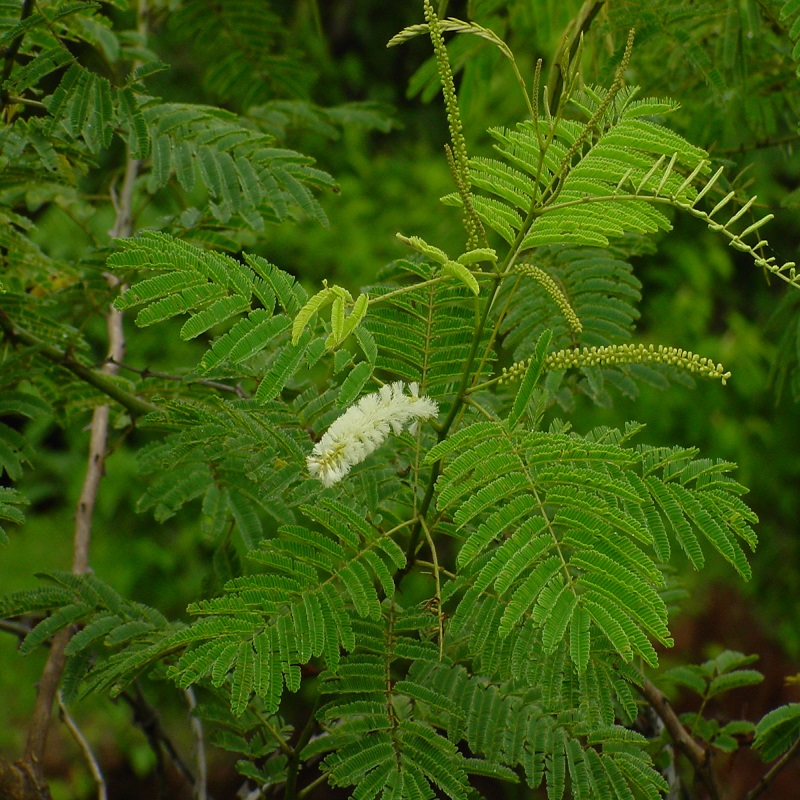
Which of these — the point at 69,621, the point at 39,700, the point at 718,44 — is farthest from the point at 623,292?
the point at 39,700

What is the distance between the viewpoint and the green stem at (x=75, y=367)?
1603mm

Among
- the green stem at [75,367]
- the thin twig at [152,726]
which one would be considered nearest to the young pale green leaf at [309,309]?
the green stem at [75,367]

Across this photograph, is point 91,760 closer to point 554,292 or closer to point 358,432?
point 358,432

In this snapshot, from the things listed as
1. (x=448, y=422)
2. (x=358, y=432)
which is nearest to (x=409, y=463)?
(x=448, y=422)

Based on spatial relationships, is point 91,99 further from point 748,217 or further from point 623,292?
point 748,217

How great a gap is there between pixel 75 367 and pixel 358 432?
0.76 metres

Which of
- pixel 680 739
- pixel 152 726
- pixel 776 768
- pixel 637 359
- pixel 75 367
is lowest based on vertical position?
pixel 152 726

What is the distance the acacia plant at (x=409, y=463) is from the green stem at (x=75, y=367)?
10mm

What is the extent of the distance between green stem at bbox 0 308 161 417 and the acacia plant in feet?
0.03

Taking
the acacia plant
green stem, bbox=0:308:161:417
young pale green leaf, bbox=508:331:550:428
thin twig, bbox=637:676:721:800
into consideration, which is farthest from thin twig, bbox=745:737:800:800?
green stem, bbox=0:308:161:417

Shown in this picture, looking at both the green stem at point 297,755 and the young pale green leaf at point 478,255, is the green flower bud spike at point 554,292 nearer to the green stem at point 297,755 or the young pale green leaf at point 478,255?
the young pale green leaf at point 478,255

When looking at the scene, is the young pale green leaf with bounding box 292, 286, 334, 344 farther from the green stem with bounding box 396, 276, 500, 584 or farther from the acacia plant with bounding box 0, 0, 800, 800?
the green stem with bounding box 396, 276, 500, 584

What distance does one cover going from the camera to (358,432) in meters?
1.05

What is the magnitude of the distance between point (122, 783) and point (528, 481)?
521cm
